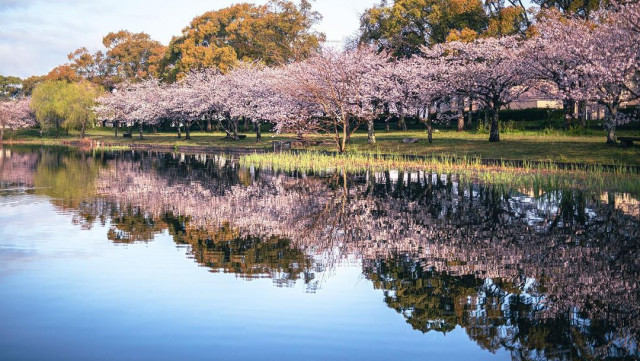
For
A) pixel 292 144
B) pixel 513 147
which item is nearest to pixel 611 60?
pixel 513 147

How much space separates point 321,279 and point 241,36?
92258 mm

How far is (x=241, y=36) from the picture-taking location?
327ft

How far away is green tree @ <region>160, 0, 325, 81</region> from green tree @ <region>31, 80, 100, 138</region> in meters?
13.7

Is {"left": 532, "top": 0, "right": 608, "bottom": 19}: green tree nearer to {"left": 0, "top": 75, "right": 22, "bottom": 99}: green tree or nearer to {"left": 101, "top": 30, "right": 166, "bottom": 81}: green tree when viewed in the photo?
{"left": 101, "top": 30, "right": 166, "bottom": 81}: green tree

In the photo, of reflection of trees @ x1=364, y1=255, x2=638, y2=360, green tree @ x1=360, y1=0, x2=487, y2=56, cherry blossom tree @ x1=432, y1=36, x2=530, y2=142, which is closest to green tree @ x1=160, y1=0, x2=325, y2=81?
green tree @ x1=360, y1=0, x2=487, y2=56

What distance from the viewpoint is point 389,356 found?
761 centimetres

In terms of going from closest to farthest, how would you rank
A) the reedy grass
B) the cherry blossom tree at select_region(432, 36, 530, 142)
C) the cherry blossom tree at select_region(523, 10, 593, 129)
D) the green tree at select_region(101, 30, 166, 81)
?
the reedy grass < the cherry blossom tree at select_region(523, 10, 593, 129) < the cherry blossom tree at select_region(432, 36, 530, 142) < the green tree at select_region(101, 30, 166, 81)

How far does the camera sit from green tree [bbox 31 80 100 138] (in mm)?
92400

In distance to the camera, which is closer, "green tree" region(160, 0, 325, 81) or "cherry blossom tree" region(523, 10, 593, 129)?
"cherry blossom tree" region(523, 10, 593, 129)

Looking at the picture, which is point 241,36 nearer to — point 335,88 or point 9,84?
point 335,88

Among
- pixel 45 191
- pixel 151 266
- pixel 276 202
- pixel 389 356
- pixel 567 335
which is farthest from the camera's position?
pixel 45 191

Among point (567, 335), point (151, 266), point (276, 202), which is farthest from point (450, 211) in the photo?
point (567, 335)

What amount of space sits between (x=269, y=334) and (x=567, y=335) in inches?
148

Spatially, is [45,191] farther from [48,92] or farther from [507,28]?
[48,92]
